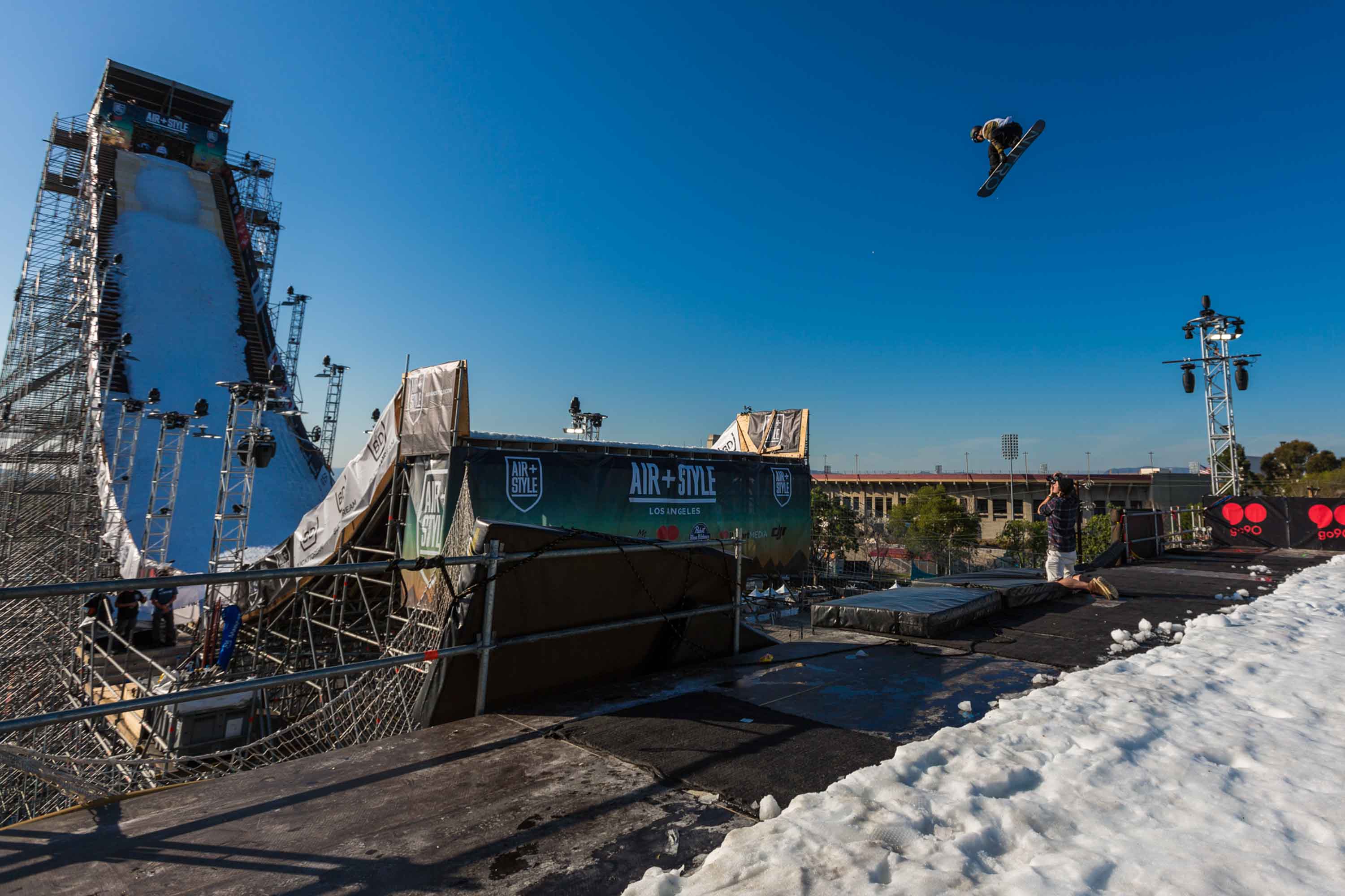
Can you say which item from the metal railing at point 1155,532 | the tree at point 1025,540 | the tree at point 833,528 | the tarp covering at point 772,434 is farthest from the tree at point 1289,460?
the tarp covering at point 772,434

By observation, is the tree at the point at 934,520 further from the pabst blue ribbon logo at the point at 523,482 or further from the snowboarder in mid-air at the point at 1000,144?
the snowboarder in mid-air at the point at 1000,144

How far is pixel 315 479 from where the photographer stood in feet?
113

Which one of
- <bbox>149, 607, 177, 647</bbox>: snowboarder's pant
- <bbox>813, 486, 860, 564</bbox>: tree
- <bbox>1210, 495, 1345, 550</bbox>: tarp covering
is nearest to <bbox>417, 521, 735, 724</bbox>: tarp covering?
<bbox>1210, 495, 1345, 550</bbox>: tarp covering

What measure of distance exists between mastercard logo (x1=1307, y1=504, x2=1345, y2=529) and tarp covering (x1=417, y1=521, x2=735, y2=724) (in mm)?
20408

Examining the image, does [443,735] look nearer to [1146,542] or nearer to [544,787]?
[544,787]

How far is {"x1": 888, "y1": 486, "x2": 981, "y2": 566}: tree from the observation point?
51531mm

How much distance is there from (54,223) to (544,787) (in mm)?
60963

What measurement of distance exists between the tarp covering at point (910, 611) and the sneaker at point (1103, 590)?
2.37 metres

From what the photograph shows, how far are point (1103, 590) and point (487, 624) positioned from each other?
9291 mm

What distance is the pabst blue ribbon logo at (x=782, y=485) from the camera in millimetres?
23797

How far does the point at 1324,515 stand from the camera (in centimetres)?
1684

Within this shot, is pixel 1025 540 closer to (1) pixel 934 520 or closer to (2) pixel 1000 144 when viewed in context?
(1) pixel 934 520

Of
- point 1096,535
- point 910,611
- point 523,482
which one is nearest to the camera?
point 910,611

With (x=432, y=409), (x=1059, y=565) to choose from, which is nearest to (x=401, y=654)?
(x=432, y=409)
